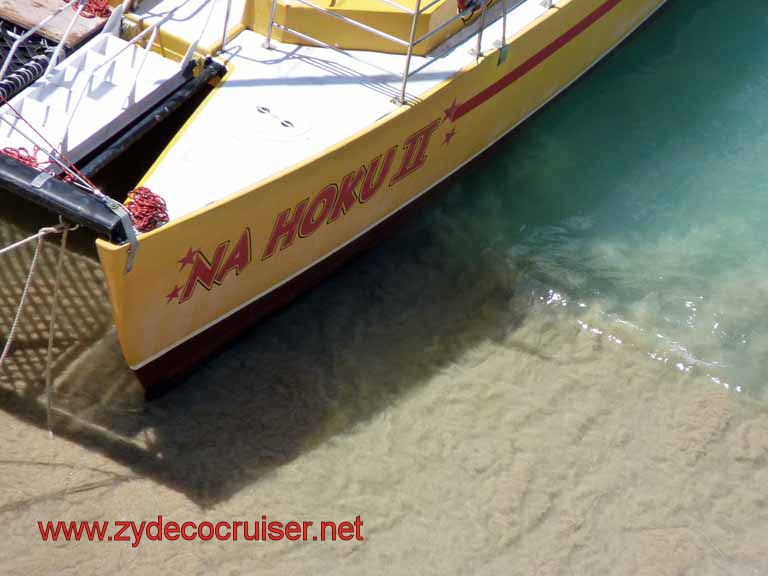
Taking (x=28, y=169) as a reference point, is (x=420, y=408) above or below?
below

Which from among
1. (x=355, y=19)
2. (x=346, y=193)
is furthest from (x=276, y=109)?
(x=355, y=19)

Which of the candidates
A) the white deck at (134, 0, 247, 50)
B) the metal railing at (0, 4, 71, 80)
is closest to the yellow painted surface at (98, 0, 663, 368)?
the white deck at (134, 0, 247, 50)

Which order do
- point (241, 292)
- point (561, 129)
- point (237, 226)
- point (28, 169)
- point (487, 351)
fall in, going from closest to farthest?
point (28, 169), point (237, 226), point (241, 292), point (487, 351), point (561, 129)

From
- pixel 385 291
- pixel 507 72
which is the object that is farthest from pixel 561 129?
pixel 385 291

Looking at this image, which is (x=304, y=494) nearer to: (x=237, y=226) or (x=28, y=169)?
(x=237, y=226)

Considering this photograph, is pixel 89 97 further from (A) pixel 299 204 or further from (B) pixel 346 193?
(B) pixel 346 193

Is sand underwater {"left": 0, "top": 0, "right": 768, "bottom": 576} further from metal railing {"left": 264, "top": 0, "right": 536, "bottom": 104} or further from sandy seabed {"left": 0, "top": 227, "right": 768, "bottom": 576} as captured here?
metal railing {"left": 264, "top": 0, "right": 536, "bottom": 104}

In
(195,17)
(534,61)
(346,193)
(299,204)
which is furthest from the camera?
(534,61)
